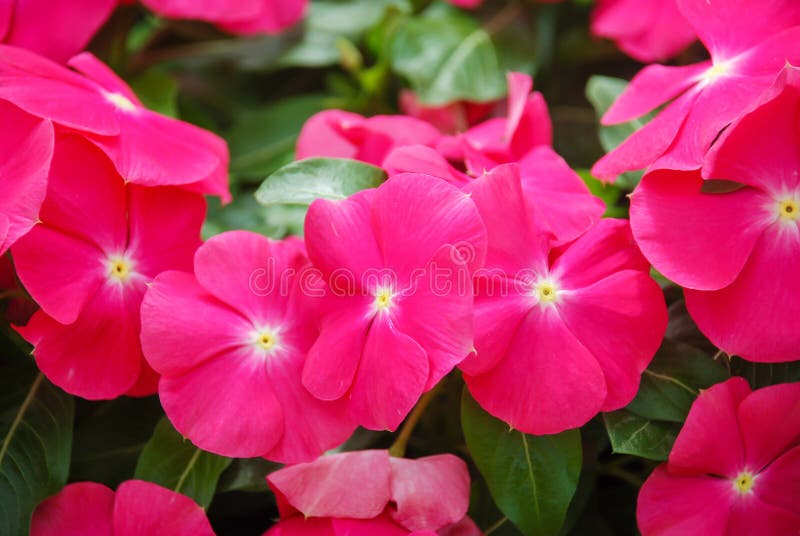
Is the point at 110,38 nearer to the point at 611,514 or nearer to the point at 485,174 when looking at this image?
the point at 485,174

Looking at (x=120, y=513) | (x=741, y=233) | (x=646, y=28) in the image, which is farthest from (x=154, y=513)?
(x=646, y=28)

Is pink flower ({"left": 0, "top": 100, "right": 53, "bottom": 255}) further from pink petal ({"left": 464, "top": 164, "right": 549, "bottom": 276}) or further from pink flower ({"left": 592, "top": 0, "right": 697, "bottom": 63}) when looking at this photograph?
pink flower ({"left": 592, "top": 0, "right": 697, "bottom": 63})

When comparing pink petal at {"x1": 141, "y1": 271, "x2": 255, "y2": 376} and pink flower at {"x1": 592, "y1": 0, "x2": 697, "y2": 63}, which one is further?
pink flower at {"x1": 592, "y1": 0, "x2": 697, "y2": 63}

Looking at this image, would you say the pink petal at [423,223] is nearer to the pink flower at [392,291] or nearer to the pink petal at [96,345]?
the pink flower at [392,291]

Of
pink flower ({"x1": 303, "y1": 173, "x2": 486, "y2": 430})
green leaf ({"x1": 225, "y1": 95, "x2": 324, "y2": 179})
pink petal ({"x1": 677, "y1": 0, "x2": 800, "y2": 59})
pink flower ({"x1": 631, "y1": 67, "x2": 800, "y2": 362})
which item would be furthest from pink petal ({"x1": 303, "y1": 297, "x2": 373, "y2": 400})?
green leaf ({"x1": 225, "y1": 95, "x2": 324, "y2": 179})

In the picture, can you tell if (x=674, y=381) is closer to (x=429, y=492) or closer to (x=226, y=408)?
(x=429, y=492)

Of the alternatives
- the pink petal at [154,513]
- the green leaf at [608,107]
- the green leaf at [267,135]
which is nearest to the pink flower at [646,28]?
the green leaf at [608,107]

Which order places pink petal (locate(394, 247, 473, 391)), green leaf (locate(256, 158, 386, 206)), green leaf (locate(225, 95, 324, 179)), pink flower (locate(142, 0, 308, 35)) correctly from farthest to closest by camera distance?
green leaf (locate(225, 95, 324, 179)), pink flower (locate(142, 0, 308, 35)), green leaf (locate(256, 158, 386, 206)), pink petal (locate(394, 247, 473, 391))
